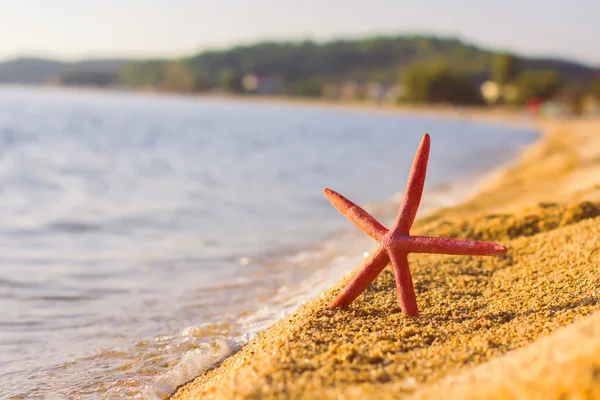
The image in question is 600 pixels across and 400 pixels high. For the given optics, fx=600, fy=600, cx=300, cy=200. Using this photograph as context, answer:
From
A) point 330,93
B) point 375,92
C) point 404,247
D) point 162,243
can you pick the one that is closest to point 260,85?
point 330,93

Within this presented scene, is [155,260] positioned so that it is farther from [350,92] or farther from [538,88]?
[350,92]

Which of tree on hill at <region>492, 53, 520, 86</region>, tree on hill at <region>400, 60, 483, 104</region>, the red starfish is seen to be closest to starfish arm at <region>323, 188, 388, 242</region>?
the red starfish

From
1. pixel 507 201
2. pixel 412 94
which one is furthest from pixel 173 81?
pixel 507 201

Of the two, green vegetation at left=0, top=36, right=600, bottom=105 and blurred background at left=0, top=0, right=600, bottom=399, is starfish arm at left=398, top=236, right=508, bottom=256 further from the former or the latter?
green vegetation at left=0, top=36, right=600, bottom=105

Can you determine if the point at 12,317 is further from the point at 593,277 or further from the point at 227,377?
the point at 593,277

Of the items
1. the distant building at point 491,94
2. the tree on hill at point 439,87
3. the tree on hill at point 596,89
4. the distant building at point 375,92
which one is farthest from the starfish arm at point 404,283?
the distant building at point 375,92

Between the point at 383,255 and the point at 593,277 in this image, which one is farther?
the point at 593,277

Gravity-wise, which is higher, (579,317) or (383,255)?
(383,255)

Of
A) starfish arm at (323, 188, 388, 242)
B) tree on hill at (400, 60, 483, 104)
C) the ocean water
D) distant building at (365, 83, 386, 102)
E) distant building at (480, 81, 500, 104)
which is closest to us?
starfish arm at (323, 188, 388, 242)
